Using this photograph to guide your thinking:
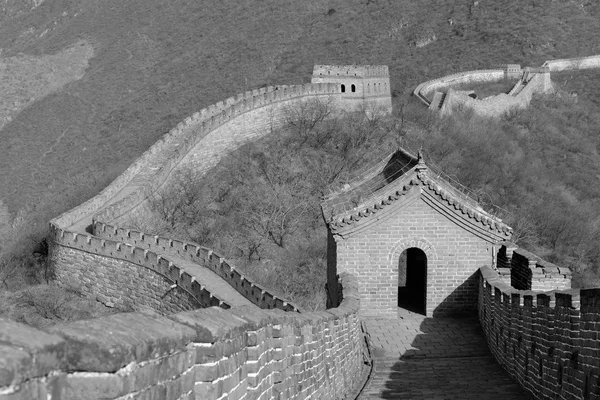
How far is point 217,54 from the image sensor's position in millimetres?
107188

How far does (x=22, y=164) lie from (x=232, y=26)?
35252mm

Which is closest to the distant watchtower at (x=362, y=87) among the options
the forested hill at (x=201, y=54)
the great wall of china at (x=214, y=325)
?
the great wall of china at (x=214, y=325)

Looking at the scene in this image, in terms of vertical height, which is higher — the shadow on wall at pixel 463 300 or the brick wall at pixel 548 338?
the shadow on wall at pixel 463 300

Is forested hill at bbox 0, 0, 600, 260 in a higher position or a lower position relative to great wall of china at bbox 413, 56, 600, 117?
higher

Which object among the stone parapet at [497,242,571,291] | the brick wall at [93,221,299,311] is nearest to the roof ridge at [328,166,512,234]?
the stone parapet at [497,242,571,291]

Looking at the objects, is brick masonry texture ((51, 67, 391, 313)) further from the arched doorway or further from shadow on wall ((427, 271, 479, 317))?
shadow on wall ((427, 271, 479, 317))

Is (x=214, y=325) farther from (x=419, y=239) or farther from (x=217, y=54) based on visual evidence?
(x=217, y=54)

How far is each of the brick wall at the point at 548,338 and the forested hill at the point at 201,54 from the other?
181 feet

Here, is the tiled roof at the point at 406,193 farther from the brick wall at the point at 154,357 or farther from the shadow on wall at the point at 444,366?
the brick wall at the point at 154,357

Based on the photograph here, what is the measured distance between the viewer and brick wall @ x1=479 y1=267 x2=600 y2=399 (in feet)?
44.4

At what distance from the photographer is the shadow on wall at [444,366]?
60.2ft

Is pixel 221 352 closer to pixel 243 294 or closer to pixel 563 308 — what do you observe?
pixel 563 308

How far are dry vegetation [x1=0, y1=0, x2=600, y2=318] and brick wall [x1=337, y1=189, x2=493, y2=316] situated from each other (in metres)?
43.7

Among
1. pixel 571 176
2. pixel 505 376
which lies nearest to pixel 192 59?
pixel 571 176
